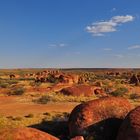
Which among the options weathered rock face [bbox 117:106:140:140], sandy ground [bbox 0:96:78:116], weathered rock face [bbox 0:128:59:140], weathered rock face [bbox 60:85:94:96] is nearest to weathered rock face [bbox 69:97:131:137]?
weathered rock face [bbox 117:106:140:140]

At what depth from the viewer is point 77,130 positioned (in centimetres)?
1728

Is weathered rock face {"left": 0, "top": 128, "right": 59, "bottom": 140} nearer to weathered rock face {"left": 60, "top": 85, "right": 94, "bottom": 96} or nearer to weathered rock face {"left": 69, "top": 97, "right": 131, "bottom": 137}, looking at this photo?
weathered rock face {"left": 69, "top": 97, "right": 131, "bottom": 137}

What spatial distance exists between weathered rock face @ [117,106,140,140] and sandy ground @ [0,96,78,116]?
15023 mm

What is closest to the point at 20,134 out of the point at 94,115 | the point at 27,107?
the point at 94,115

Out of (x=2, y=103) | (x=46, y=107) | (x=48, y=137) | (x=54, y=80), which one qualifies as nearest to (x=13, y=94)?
(x=2, y=103)

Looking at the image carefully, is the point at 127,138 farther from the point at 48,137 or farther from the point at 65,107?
the point at 65,107

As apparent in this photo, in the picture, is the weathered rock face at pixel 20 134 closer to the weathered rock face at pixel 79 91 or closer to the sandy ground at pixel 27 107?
the sandy ground at pixel 27 107

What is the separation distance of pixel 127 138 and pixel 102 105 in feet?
11.4

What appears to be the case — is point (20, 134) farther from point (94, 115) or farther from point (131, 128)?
point (94, 115)

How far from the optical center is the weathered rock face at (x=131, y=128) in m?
14.2

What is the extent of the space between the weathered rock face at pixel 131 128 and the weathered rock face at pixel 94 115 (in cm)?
217

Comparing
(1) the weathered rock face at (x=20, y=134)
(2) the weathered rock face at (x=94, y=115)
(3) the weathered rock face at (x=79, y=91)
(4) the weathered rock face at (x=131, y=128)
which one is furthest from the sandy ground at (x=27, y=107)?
(4) the weathered rock face at (x=131, y=128)

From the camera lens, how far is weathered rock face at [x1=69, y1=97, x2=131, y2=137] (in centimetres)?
1716

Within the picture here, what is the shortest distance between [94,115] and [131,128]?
A: 3161 millimetres
